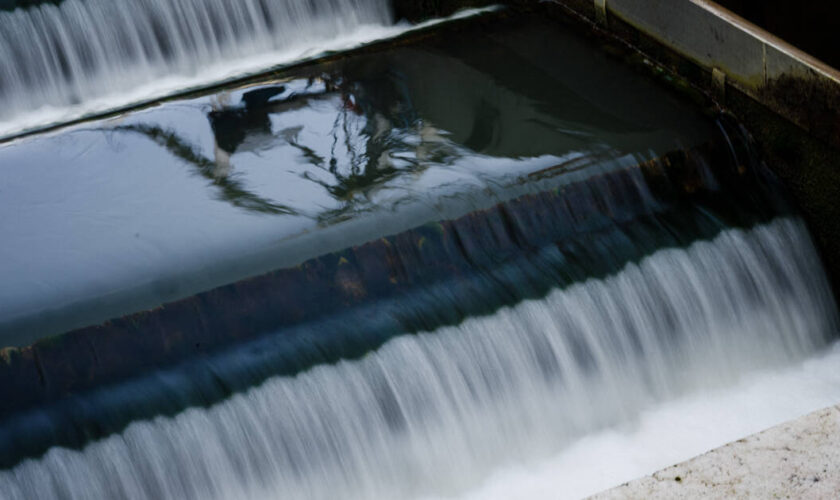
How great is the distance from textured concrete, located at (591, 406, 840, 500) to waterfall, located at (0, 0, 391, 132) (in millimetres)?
4239

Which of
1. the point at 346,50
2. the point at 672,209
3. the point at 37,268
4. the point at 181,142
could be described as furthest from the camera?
the point at 346,50

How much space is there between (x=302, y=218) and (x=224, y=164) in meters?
0.75

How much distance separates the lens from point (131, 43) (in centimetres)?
634

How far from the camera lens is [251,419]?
4.04m

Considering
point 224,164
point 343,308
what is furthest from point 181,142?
point 343,308

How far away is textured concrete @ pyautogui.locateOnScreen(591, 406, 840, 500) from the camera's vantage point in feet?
9.23

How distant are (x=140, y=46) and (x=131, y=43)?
0.18 feet

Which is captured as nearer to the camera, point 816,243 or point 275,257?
point 275,257

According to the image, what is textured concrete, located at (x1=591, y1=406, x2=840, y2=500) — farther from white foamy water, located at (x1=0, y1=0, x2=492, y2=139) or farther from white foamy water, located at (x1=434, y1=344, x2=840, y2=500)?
white foamy water, located at (x1=0, y1=0, x2=492, y2=139)

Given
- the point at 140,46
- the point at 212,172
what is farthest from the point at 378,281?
the point at 140,46

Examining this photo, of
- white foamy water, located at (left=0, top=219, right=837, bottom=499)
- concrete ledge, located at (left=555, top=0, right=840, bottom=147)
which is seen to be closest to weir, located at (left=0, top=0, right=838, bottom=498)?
white foamy water, located at (left=0, top=219, right=837, bottom=499)

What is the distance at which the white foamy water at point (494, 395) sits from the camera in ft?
13.0

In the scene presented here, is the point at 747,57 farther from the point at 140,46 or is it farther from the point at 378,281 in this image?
the point at 140,46

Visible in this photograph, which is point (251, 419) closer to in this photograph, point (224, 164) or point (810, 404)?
point (224, 164)
